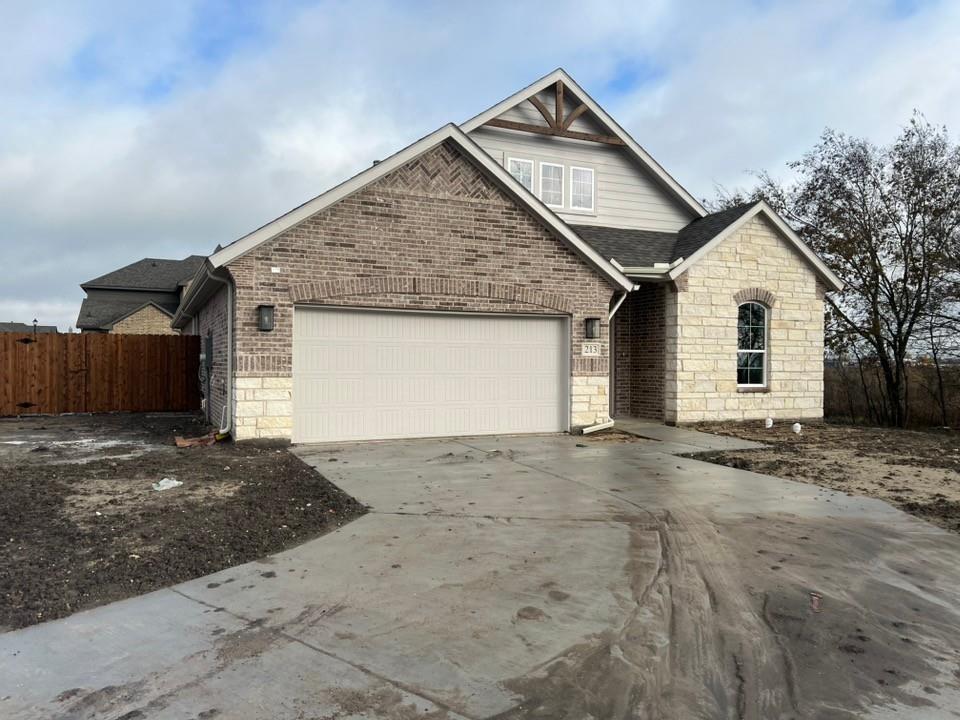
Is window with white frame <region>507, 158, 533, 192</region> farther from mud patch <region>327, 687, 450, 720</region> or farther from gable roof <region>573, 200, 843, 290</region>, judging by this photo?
mud patch <region>327, 687, 450, 720</region>

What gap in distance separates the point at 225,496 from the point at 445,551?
9.40 ft

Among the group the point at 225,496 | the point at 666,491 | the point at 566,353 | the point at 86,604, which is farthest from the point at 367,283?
the point at 86,604

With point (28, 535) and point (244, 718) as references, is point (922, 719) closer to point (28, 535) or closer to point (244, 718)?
point (244, 718)

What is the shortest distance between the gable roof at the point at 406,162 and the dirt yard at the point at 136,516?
10.2ft

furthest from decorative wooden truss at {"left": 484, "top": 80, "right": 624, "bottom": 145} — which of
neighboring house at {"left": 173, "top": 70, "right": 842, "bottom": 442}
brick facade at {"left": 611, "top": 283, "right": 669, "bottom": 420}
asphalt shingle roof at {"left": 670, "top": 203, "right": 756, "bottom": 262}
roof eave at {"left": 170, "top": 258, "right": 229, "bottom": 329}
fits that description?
roof eave at {"left": 170, "top": 258, "right": 229, "bottom": 329}

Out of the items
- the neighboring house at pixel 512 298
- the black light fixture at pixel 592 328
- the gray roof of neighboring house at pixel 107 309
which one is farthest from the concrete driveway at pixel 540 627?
the gray roof of neighboring house at pixel 107 309

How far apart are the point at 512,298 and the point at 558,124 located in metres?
5.77

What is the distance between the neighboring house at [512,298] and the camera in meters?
10.9

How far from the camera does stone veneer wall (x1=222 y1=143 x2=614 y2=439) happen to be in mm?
10625

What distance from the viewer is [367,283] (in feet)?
37.0

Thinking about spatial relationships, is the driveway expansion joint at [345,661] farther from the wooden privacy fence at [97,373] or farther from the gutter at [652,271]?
the wooden privacy fence at [97,373]

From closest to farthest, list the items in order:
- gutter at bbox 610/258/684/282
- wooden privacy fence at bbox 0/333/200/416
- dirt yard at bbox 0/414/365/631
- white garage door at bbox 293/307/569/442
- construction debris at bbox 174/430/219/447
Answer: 1. dirt yard at bbox 0/414/365/631
2. construction debris at bbox 174/430/219/447
3. white garage door at bbox 293/307/569/442
4. gutter at bbox 610/258/684/282
5. wooden privacy fence at bbox 0/333/200/416

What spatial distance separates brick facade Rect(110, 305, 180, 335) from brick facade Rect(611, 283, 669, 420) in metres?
29.8

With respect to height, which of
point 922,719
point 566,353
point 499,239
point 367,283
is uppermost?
point 499,239
